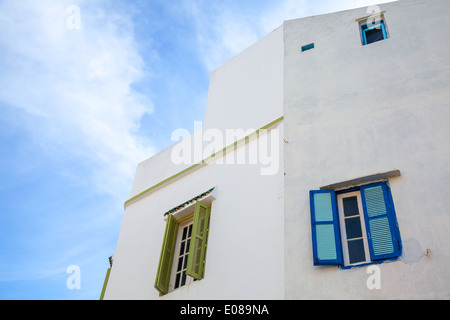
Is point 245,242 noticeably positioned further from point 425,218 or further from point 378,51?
point 378,51

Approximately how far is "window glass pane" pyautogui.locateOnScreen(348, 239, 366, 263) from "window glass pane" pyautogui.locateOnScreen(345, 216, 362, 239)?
0.10 metres

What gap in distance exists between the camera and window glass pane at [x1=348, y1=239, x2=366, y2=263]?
24.0 ft

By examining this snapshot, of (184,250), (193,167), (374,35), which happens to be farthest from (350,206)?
(374,35)

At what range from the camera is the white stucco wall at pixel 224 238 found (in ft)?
26.6

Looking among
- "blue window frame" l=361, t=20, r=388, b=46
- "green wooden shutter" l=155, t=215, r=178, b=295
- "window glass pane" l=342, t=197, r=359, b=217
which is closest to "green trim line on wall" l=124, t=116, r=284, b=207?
"green wooden shutter" l=155, t=215, r=178, b=295

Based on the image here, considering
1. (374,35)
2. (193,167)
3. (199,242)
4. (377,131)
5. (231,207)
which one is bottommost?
(199,242)

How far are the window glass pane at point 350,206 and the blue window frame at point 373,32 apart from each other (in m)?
3.89

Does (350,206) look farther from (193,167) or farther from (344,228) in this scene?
(193,167)

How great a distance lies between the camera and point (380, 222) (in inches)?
291

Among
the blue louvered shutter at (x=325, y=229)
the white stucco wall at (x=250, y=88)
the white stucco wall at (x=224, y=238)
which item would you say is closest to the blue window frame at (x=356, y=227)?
the blue louvered shutter at (x=325, y=229)

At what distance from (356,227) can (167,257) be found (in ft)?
12.5

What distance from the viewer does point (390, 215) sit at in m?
7.37

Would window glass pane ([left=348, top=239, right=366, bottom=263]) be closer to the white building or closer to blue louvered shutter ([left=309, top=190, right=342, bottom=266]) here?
the white building

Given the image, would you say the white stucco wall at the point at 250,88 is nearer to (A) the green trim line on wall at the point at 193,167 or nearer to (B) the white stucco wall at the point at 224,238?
(A) the green trim line on wall at the point at 193,167
